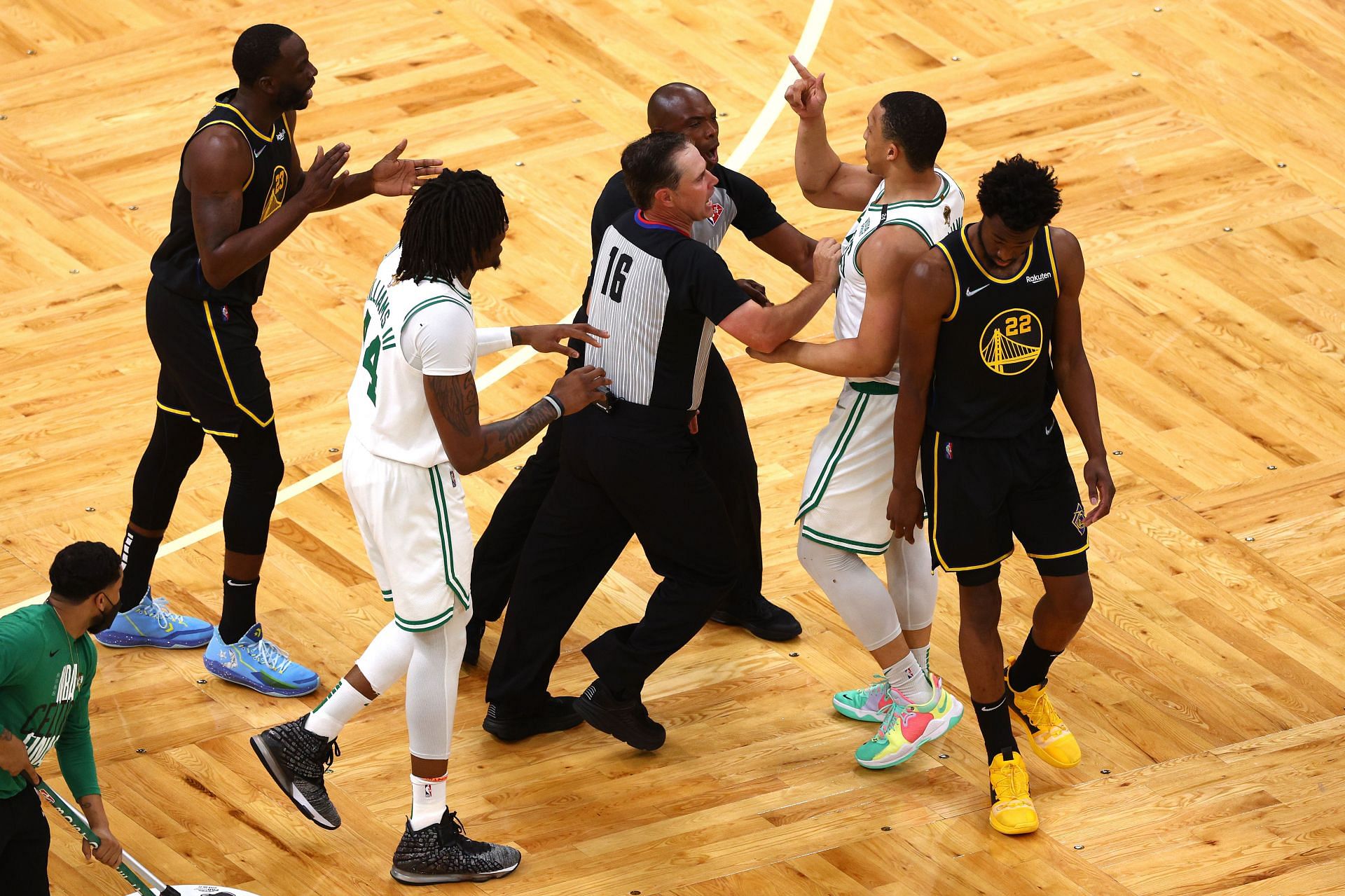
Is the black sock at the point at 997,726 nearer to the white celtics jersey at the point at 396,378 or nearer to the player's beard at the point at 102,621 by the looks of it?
the white celtics jersey at the point at 396,378

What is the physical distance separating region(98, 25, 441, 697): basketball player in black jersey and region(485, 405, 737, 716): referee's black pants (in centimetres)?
73

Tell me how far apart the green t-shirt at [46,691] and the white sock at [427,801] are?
79 cm

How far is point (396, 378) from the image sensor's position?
4.62 metres

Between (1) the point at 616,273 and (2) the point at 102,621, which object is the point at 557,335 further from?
(2) the point at 102,621

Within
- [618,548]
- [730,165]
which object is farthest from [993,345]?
[730,165]

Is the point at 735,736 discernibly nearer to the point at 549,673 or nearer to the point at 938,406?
the point at 549,673

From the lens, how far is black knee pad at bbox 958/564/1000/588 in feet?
16.4

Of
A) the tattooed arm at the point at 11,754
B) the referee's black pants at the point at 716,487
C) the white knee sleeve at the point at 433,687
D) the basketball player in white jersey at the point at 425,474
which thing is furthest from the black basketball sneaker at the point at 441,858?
the tattooed arm at the point at 11,754

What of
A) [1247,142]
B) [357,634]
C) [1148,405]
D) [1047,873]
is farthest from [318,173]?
[1247,142]

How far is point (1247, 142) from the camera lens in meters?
8.59

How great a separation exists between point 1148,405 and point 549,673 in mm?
2709

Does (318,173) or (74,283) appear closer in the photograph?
(318,173)

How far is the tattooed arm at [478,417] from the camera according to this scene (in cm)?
458

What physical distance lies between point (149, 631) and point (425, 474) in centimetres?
158
